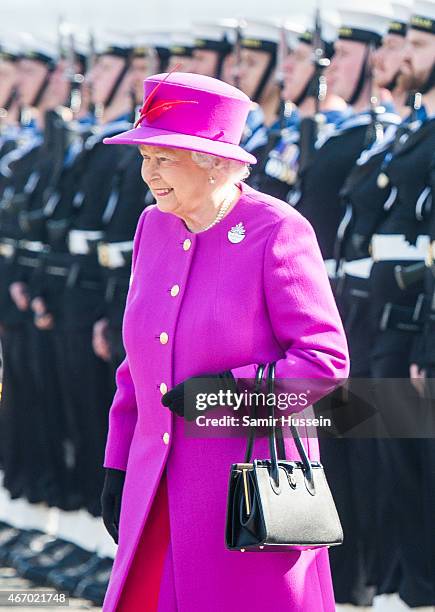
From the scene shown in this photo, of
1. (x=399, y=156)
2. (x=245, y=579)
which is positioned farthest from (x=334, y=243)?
(x=245, y=579)

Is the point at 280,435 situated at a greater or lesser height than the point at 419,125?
lesser

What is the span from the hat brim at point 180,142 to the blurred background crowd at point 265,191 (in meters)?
1.70

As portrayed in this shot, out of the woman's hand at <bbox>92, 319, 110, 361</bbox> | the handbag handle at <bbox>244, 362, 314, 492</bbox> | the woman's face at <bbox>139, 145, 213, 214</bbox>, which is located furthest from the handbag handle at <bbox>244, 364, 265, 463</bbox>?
the woman's hand at <bbox>92, 319, 110, 361</bbox>

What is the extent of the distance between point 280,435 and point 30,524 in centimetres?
486

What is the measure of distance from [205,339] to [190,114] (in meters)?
0.56

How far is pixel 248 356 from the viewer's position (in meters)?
4.08

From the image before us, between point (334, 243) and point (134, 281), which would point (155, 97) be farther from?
point (334, 243)

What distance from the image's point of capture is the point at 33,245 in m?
8.71

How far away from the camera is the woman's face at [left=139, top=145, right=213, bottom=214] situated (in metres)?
4.21

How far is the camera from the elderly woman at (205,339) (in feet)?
13.3

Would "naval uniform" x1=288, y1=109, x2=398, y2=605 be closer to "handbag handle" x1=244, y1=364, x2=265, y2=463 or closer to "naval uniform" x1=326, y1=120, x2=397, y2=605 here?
"naval uniform" x1=326, y1=120, x2=397, y2=605

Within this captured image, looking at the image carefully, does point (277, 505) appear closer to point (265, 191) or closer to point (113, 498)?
point (113, 498)

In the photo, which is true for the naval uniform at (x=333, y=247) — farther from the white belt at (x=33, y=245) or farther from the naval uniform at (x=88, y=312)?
the white belt at (x=33, y=245)

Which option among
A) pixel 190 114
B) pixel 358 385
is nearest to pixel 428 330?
pixel 358 385
